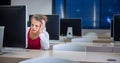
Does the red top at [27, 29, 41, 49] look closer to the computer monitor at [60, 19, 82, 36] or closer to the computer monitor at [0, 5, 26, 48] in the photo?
the computer monitor at [0, 5, 26, 48]

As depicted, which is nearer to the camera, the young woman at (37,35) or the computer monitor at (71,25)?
the young woman at (37,35)

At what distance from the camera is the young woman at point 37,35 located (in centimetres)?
325

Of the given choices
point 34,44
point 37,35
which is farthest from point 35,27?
point 34,44

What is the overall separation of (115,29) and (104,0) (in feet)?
18.7

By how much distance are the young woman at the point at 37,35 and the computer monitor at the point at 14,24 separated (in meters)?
0.46

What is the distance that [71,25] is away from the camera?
5762 mm

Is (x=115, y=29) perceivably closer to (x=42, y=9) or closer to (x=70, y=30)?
(x=70, y=30)

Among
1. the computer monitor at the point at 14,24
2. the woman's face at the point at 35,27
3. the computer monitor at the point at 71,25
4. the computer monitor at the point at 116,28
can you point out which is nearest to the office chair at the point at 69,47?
the woman's face at the point at 35,27

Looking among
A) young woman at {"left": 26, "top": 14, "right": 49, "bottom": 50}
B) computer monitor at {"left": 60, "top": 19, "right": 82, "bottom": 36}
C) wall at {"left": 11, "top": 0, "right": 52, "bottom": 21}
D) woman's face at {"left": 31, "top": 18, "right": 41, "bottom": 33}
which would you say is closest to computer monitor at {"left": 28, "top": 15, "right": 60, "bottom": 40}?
young woman at {"left": 26, "top": 14, "right": 49, "bottom": 50}

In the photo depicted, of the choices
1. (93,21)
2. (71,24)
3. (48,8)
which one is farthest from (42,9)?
(71,24)

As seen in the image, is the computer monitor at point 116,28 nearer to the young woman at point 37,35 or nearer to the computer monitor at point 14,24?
the young woman at point 37,35

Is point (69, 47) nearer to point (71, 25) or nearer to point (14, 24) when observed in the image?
point (14, 24)

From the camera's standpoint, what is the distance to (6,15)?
2789 mm

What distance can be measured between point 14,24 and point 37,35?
612 mm
